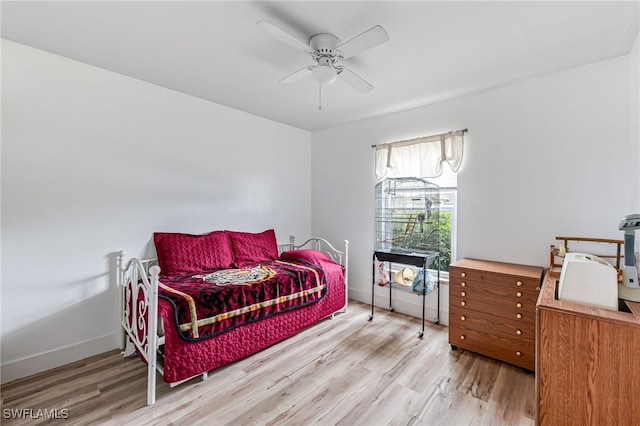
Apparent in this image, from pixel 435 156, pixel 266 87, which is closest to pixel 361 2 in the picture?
pixel 266 87

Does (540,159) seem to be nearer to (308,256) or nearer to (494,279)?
(494,279)

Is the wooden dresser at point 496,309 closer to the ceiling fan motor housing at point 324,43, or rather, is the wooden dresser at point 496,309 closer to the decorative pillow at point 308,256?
the decorative pillow at point 308,256

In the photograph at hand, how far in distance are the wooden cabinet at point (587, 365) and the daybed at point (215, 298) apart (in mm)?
1899

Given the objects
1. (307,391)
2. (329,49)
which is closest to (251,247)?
(307,391)

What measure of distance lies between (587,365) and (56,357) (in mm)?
3556

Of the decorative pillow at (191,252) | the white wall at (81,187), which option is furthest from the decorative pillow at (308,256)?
the white wall at (81,187)

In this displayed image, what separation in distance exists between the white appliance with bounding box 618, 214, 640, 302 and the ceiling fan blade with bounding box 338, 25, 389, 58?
5.55 feet

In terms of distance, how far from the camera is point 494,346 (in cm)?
236

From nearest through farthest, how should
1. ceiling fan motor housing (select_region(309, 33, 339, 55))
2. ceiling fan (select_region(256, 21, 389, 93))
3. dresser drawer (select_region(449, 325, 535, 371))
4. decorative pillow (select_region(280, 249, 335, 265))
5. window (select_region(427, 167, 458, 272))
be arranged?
ceiling fan (select_region(256, 21, 389, 93)) → ceiling fan motor housing (select_region(309, 33, 339, 55)) → dresser drawer (select_region(449, 325, 535, 371)) → window (select_region(427, 167, 458, 272)) → decorative pillow (select_region(280, 249, 335, 265))

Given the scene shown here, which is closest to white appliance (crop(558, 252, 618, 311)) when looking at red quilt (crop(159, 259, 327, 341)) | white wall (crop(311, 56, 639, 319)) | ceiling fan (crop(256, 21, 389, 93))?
white wall (crop(311, 56, 639, 319))

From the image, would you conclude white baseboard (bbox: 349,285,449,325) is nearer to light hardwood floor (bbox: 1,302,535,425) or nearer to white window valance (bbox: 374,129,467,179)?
light hardwood floor (bbox: 1,302,535,425)

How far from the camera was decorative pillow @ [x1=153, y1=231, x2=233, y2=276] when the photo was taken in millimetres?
2729

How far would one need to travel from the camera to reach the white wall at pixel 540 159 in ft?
7.29

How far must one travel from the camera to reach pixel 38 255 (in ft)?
7.21
